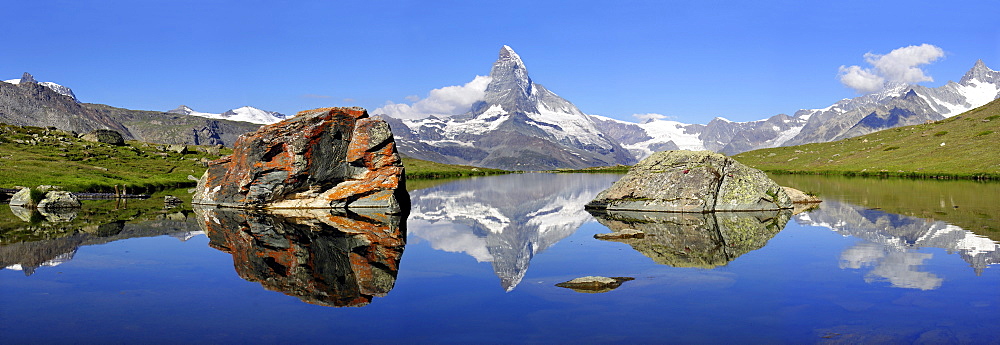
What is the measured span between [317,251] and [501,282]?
1022cm

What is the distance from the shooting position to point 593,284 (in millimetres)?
21688

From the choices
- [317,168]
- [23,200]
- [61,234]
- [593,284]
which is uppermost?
[317,168]

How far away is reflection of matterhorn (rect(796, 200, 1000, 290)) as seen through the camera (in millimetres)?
23244

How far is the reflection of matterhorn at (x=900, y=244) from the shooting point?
23.2 m

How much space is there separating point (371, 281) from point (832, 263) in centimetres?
1835

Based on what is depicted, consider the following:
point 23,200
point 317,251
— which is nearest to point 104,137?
point 23,200

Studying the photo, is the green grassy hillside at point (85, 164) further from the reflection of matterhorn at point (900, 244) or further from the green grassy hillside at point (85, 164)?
the reflection of matterhorn at point (900, 244)

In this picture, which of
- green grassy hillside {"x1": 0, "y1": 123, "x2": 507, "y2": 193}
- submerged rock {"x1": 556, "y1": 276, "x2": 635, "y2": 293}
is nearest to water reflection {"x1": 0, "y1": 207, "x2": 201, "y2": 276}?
submerged rock {"x1": 556, "y1": 276, "x2": 635, "y2": 293}

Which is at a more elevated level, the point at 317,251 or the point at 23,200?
the point at 23,200

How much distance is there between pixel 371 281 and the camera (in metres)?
22.4

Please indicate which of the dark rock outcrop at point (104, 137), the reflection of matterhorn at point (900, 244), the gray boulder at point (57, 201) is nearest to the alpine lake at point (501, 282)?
the reflection of matterhorn at point (900, 244)

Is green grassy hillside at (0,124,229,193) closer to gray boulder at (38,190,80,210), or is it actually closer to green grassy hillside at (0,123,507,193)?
green grassy hillside at (0,123,507,193)

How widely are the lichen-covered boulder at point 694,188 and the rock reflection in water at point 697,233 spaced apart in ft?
4.36

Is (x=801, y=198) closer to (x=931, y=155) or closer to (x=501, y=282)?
(x=501, y=282)
